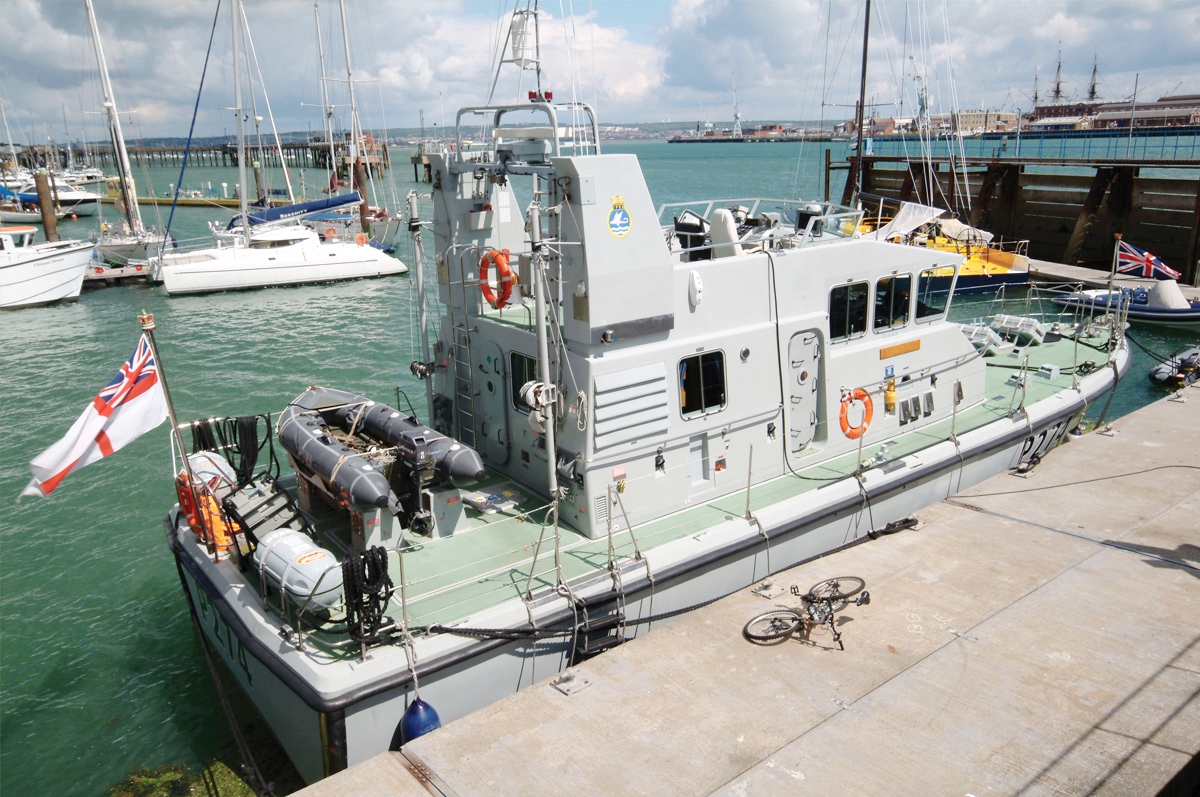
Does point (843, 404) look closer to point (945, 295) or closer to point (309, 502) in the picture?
point (945, 295)

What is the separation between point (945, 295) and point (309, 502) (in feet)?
24.9

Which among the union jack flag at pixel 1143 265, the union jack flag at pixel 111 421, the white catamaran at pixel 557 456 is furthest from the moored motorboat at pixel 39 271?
the union jack flag at pixel 1143 265

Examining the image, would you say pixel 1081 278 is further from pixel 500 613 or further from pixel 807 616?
pixel 500 613

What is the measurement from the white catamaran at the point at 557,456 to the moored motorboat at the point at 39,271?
2440 centimetres

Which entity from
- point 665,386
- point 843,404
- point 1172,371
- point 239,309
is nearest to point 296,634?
point 665,386

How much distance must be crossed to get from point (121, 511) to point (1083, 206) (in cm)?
2927

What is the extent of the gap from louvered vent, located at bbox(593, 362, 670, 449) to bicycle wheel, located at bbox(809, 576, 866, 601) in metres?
1.91

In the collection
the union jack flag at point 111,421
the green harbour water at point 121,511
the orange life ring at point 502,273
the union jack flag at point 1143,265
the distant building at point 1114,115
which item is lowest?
the green harbour water at point 121,511

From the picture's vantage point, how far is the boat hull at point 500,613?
5598 mm

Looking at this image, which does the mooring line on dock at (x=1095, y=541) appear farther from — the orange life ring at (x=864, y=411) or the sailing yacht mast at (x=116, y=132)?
the sailing yacht mast at (x=116, y=132)

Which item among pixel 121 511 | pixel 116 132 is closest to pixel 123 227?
pixel 116 132

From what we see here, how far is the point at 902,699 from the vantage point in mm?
5711

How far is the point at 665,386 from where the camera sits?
726 cm

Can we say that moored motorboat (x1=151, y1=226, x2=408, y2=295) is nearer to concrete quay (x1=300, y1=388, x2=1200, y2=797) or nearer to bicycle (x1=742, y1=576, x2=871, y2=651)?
concrete quay (x1=300, y1=388, x2=1200, y2=797)
